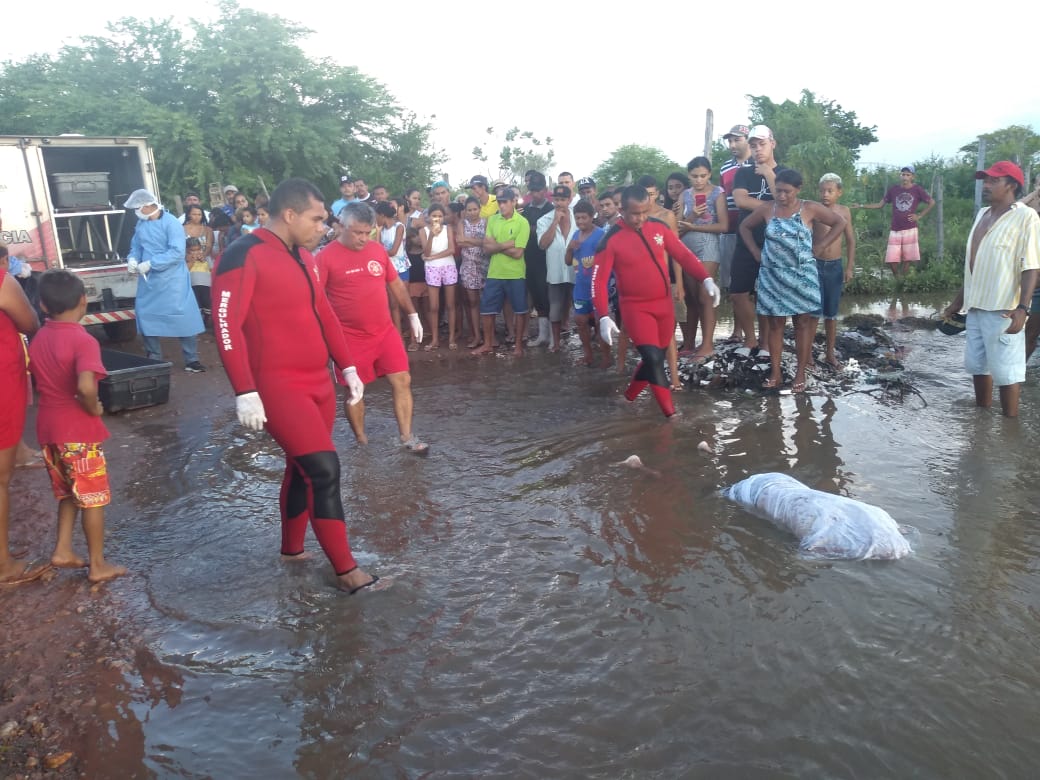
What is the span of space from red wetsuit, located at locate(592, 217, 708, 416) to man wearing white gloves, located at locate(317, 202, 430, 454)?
1714 millimetres

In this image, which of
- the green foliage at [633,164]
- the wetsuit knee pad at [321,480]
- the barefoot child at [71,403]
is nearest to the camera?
the wetsuit knee pad at [321,480]

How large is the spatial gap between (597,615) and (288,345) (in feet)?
6.35

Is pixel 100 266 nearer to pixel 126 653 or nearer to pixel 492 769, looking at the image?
pixel 126 653

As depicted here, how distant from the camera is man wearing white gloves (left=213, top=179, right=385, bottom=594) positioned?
364 cm

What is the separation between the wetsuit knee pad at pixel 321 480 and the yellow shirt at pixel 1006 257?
5077 mm

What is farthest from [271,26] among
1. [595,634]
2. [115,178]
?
[595,634]

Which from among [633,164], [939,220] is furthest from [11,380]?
[633,164]

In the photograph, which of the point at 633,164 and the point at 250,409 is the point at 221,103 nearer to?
the point at 633,164

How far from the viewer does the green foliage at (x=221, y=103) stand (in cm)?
1981

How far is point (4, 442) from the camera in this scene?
418 centimetres

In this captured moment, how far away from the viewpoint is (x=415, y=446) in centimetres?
605

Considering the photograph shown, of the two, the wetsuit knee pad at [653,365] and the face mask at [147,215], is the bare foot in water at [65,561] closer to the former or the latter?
the wetsuit knee pad at [653,365]

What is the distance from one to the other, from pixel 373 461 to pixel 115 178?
869cm

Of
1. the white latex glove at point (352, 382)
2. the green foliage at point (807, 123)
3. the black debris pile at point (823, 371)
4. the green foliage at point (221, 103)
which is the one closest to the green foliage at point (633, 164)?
the green foliage at point (807, 123)
